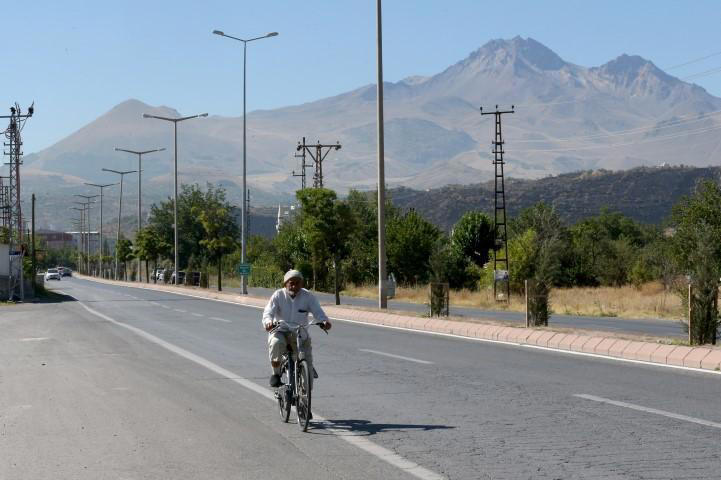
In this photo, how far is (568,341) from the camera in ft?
66.5

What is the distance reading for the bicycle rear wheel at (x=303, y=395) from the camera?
10.3 meters

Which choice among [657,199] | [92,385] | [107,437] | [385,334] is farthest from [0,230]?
[657,199]

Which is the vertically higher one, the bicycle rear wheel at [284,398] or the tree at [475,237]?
the tree at [475,237]

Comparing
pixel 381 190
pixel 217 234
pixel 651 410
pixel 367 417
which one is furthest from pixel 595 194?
pixel 367 417

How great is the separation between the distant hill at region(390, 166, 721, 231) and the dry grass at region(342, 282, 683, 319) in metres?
104

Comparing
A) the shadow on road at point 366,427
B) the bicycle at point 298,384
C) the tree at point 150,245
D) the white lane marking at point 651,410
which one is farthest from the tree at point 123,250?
the shadow on road at point 366,427

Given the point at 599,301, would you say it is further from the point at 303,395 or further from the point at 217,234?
the point at 303,395

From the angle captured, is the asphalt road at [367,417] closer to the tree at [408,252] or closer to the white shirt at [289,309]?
the white shirt at [289,309]

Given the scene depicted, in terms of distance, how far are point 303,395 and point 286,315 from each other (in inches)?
38.4

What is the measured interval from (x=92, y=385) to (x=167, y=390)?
1.44 m

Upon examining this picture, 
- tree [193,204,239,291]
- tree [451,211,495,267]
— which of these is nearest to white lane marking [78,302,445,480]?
tree [193,204,239,291]

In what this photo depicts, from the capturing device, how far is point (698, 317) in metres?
18.8

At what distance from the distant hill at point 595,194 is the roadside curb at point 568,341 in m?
135

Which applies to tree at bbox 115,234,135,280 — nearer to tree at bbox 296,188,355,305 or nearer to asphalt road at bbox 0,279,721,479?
tree at bbox 296,188,355,305
